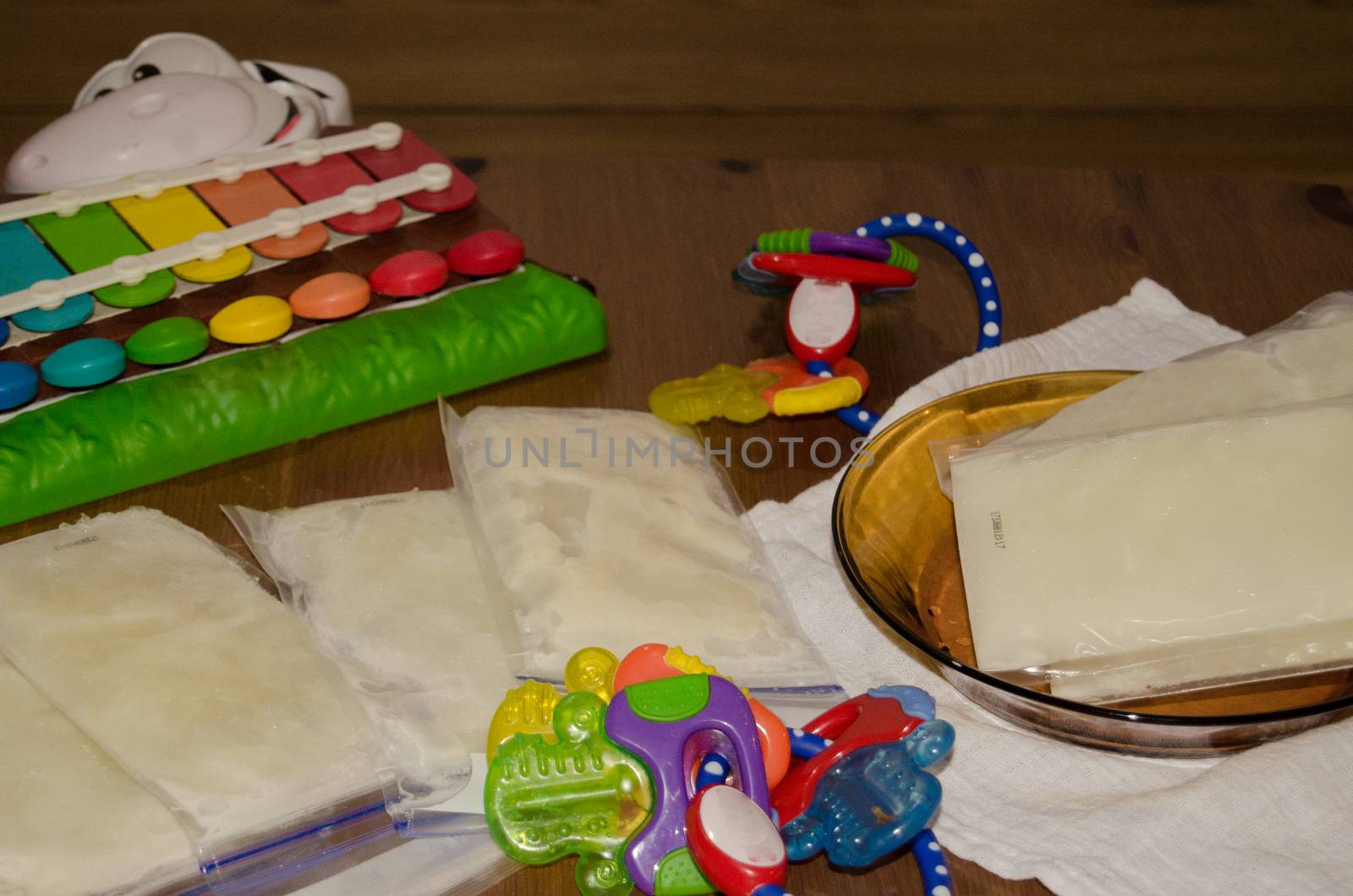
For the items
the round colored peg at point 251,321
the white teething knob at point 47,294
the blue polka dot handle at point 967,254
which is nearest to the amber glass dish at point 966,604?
the blue polka dot handle at point 967,254

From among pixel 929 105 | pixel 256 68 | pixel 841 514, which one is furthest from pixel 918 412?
pixel 929 105

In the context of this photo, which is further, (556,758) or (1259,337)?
(1259,337)

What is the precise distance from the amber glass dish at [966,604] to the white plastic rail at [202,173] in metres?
0.43

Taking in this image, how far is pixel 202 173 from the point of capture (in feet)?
2.68

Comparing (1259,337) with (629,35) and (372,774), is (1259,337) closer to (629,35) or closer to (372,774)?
(372,774)

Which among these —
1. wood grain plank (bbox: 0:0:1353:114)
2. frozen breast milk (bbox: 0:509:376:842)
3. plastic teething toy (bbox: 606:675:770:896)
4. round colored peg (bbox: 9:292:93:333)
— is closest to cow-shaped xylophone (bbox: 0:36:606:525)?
round colored peg (bbox: 9:292:93:333)

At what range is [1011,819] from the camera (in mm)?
551

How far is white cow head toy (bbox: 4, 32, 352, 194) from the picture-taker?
0.84 metres

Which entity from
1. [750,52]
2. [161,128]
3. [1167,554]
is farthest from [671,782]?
[750,52]

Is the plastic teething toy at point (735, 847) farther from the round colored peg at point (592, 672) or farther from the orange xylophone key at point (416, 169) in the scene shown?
the orange xylophone key at point (416, 169)

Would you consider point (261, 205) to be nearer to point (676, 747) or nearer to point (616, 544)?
point (616, 544)

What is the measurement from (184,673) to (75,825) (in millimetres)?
73

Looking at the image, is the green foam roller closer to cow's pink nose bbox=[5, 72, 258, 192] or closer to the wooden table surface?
the wooden table surface

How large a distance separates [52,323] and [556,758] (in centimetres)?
42
